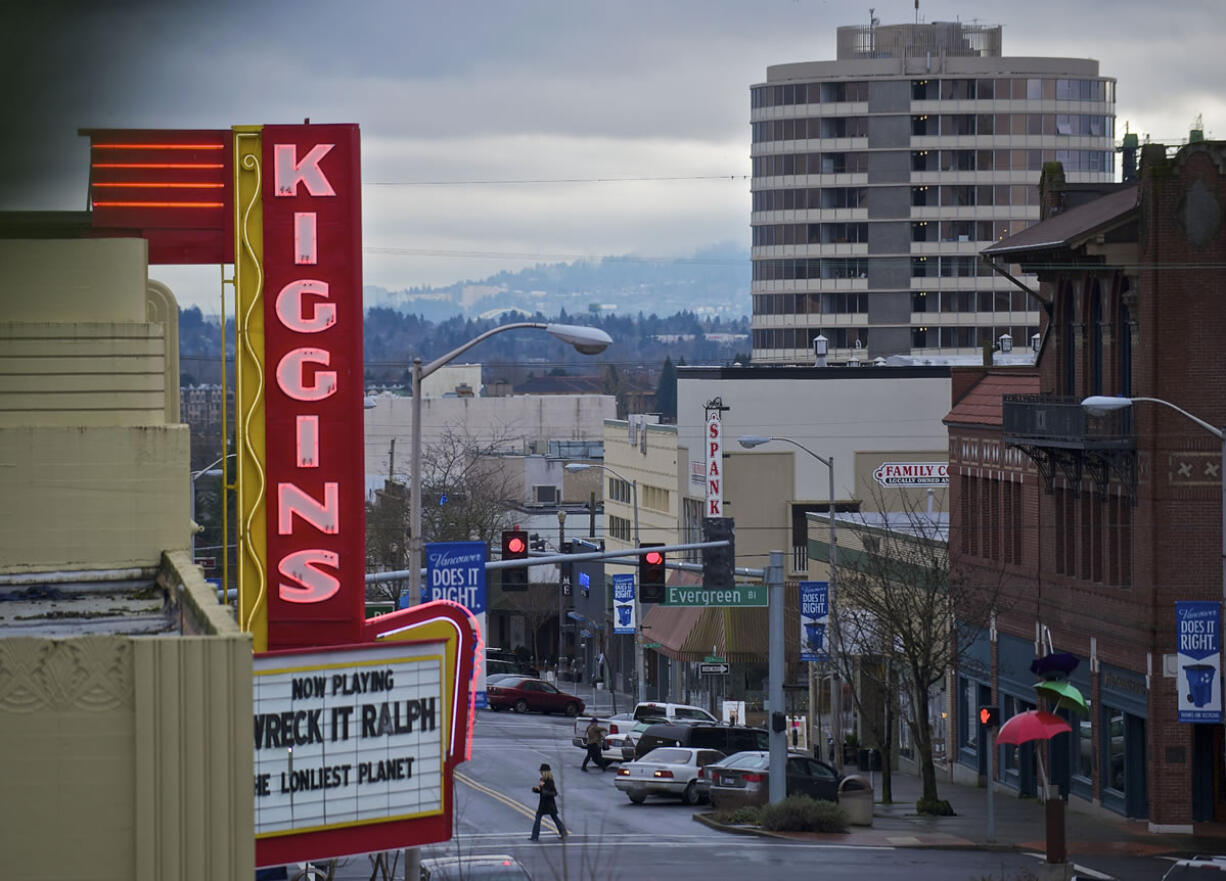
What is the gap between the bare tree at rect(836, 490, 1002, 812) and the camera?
4000 cm

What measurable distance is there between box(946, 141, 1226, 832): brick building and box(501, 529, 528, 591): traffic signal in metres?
12.8

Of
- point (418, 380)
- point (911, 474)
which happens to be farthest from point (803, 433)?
point (418, 380)

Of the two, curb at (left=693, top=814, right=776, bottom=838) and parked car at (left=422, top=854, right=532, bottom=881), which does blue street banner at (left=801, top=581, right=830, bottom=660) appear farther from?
parked car at (left=422, top=854, right=532, bottom=881)

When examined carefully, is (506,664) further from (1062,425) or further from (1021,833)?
(1021,833)

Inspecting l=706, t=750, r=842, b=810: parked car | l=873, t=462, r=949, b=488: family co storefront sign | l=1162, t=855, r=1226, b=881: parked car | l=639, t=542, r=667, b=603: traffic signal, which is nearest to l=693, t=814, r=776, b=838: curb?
l=706, t=750, r=842, b=810: parked car

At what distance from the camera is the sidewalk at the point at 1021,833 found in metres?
33.3

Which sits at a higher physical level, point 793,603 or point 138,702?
point 138,702

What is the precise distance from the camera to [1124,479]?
3700 cm

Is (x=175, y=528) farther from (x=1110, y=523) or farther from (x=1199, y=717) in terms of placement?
(x=1110, y=523)

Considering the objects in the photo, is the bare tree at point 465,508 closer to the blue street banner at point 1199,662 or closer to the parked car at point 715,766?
the parked car at point 715,766

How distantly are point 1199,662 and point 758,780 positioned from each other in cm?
1064

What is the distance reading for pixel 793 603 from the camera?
61281 millimetres

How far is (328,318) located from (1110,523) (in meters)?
25.7

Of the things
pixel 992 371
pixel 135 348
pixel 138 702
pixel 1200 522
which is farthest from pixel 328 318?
pixel 992 371
